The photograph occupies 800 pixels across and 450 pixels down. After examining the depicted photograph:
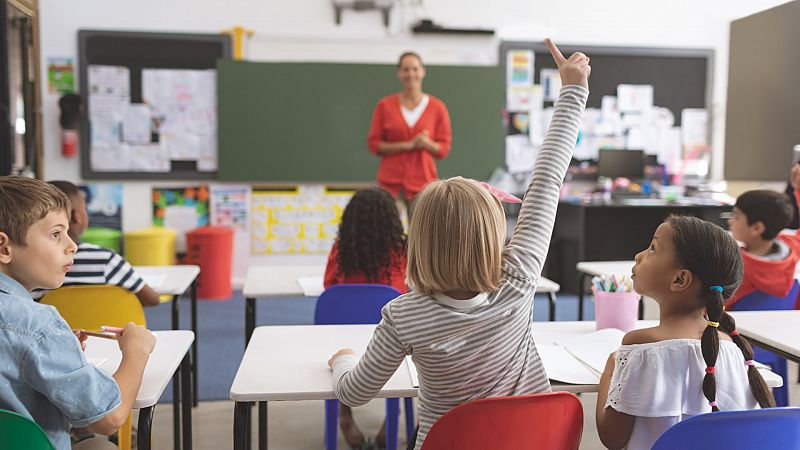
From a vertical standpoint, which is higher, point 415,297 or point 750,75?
point 750,75

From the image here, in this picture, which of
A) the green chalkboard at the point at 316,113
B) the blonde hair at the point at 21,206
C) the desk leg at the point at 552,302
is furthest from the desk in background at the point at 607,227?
the blonde hair at the point at 21,206

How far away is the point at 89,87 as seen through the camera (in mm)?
5375

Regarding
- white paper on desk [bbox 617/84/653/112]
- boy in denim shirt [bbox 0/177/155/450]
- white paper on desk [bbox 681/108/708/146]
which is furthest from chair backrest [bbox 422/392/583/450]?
white paper on desk [bbox 681/108/708/146]

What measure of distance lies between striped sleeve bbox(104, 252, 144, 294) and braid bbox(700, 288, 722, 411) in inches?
69.1

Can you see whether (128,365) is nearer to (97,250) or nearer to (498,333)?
(498,333)

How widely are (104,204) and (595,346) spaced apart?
15.4 ft

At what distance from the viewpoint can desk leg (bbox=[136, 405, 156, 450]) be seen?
4.56 ft

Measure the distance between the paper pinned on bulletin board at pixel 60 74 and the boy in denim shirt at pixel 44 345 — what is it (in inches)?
175

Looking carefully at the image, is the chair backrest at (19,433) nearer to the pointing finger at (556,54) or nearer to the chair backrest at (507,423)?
the chair backrest at (507,423)

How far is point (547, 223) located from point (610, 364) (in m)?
0.32

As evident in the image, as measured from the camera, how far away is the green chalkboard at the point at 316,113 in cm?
551

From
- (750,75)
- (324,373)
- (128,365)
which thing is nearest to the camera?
(128,365)

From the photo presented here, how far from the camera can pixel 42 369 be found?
1.15 meters

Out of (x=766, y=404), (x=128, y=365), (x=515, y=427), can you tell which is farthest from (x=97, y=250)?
(x=766, y=404)
